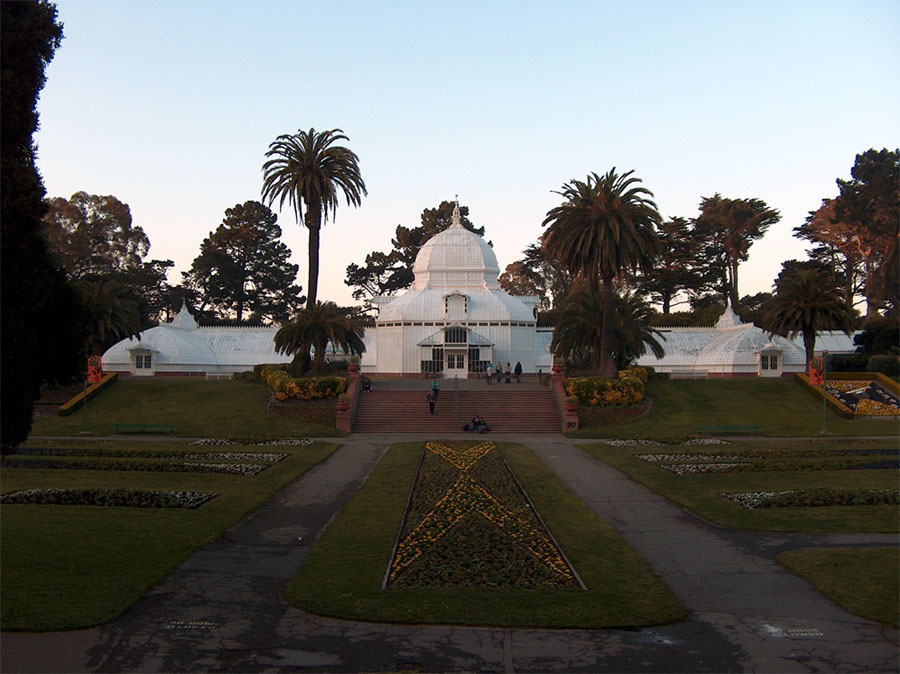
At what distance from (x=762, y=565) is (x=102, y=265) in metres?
89.6

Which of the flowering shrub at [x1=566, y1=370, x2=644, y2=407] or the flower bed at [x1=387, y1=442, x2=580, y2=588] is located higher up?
the flowering shrub at [x1=566, y1=370, x2=644, y2=407]

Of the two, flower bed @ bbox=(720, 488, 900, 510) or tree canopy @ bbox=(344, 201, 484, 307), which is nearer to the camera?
flower bed @ bbox=(720, 488, 900, 510)

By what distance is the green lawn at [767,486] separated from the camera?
18.0 m

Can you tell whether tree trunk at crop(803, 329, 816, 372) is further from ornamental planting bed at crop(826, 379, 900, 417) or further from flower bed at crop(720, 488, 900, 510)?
flower bed at crop(720, 488, 900, 510)

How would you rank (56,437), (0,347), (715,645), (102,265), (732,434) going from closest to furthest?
(715,645), (0,347), (56,437), (732,434), (102,265)

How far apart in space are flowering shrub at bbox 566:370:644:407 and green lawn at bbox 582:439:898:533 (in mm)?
9177

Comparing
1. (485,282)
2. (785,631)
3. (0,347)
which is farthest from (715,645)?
(485,282)

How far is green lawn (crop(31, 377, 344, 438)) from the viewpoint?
40.5 m

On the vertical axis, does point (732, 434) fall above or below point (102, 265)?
below

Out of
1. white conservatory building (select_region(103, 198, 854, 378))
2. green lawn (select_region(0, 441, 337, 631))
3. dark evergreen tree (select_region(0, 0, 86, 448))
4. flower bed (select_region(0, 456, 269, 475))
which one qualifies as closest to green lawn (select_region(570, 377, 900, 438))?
white conservatory building (select_region(103, 198, 854, 378))

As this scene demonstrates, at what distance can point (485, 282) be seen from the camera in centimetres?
7200

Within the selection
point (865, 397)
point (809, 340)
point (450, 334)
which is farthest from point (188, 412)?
point (865, 397)

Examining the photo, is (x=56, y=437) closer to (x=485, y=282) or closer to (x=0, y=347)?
(x=0, y=347)

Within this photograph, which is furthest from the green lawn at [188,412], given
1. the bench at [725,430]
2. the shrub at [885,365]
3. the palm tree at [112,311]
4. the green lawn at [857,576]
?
the shrub at [885,365]
